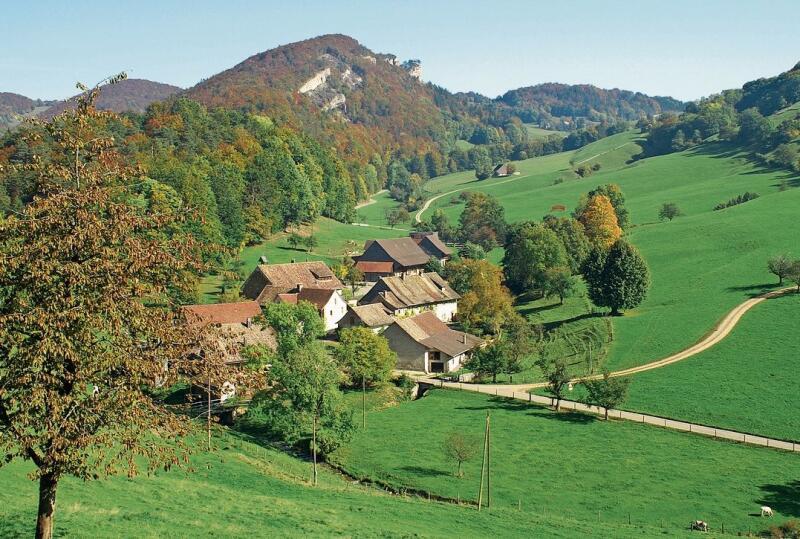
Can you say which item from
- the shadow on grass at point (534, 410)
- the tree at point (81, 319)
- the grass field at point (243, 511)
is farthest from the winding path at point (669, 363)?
the tree at point (81, 319)

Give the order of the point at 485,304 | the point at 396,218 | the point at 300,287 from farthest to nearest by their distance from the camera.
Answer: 1. the point at 396,218
2. the point at 300,287
3. the point at 485,304

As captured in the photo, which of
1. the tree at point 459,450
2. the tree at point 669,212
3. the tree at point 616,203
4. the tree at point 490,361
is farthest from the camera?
the tree at point 669,212

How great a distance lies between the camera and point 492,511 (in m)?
32.5

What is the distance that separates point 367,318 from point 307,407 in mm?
31281

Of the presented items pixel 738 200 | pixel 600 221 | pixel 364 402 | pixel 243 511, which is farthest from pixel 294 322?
pixel 738 200

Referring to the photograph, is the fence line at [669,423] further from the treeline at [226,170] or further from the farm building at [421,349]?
the treeline at [226,170]

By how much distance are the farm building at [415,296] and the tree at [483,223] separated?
118ft

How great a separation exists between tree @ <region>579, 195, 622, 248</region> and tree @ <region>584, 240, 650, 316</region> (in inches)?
920

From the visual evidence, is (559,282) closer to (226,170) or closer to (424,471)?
(424,471)

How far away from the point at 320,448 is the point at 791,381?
36351 mm

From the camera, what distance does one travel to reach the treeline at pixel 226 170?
90500 millimetres

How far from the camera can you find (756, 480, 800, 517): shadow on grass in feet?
117

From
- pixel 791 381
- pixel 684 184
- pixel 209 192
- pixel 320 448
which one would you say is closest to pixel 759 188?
pixel 684 184

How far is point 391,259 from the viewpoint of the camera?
105125mm
